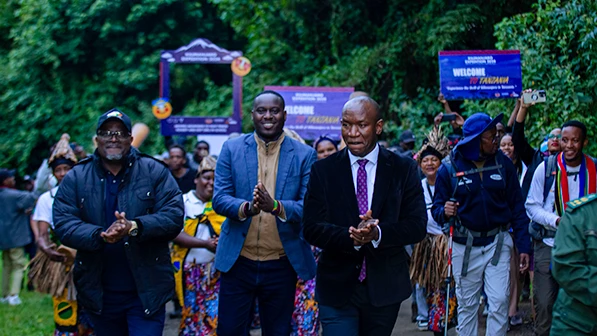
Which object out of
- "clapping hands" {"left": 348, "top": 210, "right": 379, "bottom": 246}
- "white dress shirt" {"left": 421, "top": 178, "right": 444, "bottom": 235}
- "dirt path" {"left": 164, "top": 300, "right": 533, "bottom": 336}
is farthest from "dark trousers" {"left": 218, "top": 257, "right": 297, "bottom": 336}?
"dirt path" {"left": 164, "top": 300, "right": 533, "bottom": 336}

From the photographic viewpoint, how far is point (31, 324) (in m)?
10.2

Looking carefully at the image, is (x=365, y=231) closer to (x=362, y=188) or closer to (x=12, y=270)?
(x=362, y=188)

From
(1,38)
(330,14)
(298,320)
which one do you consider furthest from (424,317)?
(1,38)

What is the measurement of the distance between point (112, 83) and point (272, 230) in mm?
20008

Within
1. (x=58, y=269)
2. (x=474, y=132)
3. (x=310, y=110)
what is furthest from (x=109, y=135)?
(x=310, y=110)

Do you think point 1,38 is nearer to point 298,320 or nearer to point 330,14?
point 330,14

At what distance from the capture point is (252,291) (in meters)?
6.10

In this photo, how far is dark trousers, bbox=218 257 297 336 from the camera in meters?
6.03

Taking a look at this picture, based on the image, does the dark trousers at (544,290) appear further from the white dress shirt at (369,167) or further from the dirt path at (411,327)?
the white dress shirt at (369,167)

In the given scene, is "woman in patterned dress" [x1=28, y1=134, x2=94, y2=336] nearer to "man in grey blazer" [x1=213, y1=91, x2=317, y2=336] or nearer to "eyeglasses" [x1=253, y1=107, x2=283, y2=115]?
"man in grey blazer" [x1=213, y1=91, x2=317, y2=336]

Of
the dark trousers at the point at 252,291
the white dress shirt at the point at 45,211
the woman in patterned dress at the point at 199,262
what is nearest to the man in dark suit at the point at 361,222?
the dark trousers at the point at 252,291

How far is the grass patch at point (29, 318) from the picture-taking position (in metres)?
9.70

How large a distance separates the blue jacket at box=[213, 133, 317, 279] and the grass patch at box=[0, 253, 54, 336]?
177 inches

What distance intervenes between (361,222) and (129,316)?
194 centimetres
